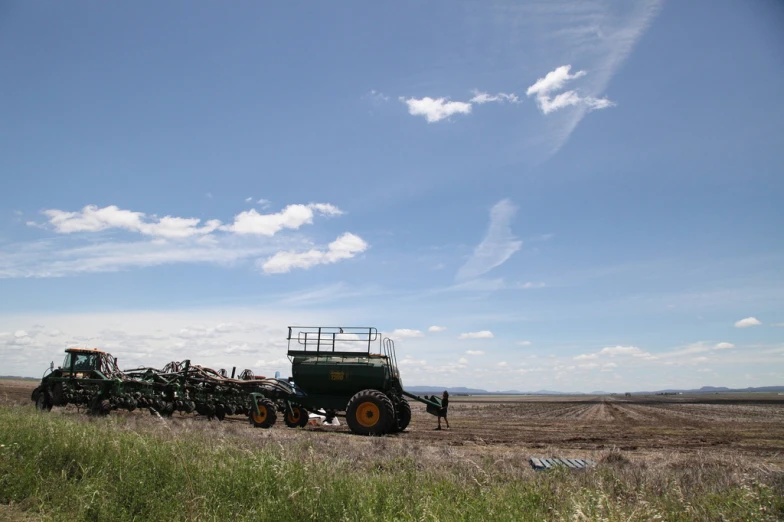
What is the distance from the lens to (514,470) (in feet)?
26.2

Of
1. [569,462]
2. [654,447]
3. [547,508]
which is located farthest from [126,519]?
[654,447]

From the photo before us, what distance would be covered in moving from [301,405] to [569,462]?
11.0 metres

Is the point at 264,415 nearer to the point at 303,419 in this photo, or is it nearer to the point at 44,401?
the point at 303,419

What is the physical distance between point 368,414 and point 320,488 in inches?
408

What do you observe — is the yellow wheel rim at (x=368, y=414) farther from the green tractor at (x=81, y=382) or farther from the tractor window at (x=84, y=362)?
the tractor window at (x=84, y=362)

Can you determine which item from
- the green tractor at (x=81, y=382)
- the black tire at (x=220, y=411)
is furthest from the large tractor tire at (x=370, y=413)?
the green tractor at (x=81, y=382)

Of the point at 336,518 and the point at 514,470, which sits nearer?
the point at 336,518

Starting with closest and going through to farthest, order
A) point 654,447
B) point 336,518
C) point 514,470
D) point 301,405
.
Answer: point 336,518, point 514,470, point 654,447, point 301,405

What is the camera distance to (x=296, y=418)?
1823cm

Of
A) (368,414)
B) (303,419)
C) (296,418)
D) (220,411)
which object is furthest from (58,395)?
(368,414)

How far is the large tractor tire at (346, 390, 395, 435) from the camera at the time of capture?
15656 millimetres

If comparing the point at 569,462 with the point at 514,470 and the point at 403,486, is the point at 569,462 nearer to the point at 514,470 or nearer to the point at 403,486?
the point at 514,470

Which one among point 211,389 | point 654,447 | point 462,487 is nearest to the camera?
point 462,487

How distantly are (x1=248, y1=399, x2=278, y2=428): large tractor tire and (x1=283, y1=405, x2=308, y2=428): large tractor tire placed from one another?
1049 millimetres
